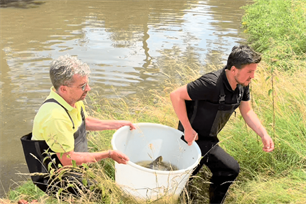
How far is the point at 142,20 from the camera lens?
1236 centimetres

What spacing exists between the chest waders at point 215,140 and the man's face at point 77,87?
96cm

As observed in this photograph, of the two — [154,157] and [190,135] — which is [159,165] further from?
[190,135]

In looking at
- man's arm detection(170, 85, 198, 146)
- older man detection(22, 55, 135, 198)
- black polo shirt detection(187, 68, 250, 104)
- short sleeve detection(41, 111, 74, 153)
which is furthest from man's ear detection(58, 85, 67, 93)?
black polo shirt detection(187, 68, 250, 104)

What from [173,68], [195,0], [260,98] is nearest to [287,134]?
[260,98]

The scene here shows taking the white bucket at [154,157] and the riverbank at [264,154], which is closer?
the white bucket at [154,157]

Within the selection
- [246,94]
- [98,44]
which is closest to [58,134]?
[246,94]

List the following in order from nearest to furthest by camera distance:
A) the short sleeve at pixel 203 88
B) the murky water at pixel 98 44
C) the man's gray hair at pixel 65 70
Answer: the man's gray hair at pixel 65 70 → the short sleeve at pixel 203 88 → the murky water at pixel 98 44

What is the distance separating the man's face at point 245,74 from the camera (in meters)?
2.29

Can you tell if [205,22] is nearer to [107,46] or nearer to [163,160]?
[107,46]

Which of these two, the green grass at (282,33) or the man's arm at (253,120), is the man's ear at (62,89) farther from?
the green grass at (282,33)

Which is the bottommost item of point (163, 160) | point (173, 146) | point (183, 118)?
point (163, 160)

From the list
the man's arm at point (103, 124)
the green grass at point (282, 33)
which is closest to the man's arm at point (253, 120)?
the man's arm at point (103, 124)

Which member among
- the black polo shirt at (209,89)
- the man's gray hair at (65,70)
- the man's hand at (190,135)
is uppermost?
the man's gray hair at (65,70)

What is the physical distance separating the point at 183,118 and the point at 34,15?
11545 mm
